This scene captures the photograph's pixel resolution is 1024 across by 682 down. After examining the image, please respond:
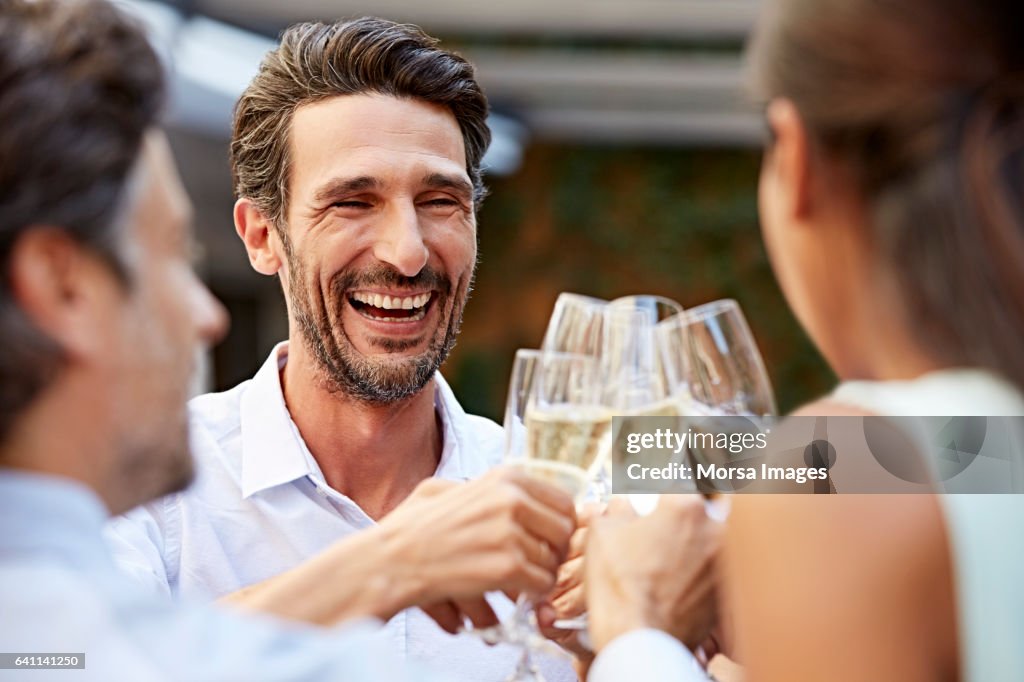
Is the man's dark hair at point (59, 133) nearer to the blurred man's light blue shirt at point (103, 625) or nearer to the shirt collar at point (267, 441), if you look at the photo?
the blurred man's light blue shirt at point (103, 625)

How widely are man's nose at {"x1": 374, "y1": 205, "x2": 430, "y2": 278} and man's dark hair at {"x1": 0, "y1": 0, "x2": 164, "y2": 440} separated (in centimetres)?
111

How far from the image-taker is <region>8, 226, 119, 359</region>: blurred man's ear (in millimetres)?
1024

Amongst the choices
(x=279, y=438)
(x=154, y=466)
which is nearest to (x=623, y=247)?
(x=279, y=438)

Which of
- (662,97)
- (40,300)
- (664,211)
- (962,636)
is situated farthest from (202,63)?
(962,636)

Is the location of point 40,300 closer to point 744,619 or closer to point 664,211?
point 744,619

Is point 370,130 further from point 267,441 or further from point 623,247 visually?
point 623,247

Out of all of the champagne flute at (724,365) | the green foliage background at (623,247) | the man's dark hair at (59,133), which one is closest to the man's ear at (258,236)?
the champagne flute at (724,365)

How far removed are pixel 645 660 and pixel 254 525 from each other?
3.70 ft

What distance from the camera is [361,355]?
2.31m

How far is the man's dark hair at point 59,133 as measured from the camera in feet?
3.34

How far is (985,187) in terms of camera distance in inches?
39.4

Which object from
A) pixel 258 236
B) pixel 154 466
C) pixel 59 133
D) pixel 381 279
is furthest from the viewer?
pixel 258 236

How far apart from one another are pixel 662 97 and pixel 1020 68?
679 cm

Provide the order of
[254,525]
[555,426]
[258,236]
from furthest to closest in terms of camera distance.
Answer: [258,236] → [254,525] → [555,426]
